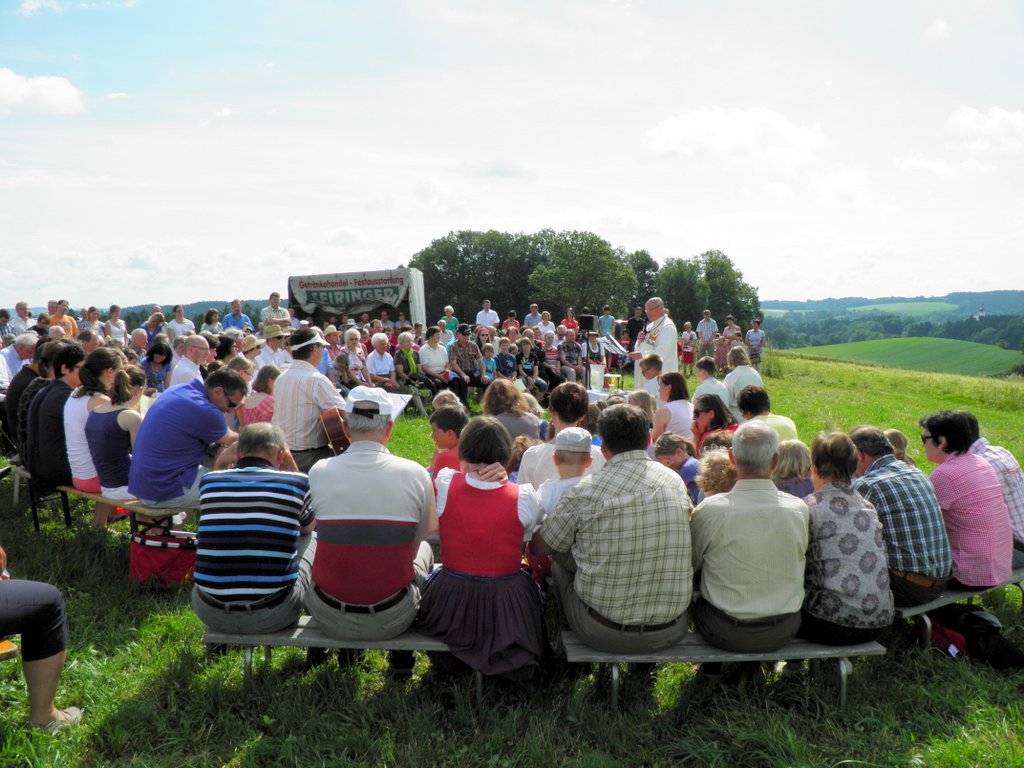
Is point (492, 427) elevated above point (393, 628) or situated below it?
above

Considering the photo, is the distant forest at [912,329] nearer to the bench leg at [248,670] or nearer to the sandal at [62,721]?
the bench leg at [248,670]

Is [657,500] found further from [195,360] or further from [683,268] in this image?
[683,268]

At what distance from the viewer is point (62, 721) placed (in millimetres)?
3234

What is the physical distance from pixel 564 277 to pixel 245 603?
52.8m

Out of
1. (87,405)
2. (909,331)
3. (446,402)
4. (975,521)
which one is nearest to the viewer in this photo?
(975,521)

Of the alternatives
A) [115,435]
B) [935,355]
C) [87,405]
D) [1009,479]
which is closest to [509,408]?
[115,435]

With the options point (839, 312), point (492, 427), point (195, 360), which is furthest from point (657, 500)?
point (839, 312)

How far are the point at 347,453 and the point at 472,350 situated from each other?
32.6 ft

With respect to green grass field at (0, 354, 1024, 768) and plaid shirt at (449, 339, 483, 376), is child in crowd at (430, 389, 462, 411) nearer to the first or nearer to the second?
green grass field at (0, 354, 1024, 768)

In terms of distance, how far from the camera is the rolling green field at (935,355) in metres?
57.5

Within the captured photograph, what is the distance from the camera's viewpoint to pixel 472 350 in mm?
13359

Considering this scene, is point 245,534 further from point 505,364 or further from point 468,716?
point 505,364

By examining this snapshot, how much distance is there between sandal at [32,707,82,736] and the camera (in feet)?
10.4

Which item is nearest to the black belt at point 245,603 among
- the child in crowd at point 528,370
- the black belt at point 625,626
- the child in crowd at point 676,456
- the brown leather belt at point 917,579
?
the black belt at point 625,626
